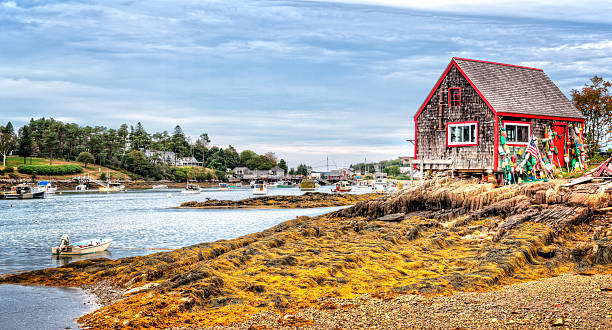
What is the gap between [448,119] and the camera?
35.3 metres

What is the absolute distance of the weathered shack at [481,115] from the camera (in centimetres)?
3328

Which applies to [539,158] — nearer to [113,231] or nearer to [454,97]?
[454,97]

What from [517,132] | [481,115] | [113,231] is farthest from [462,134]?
[113,231]

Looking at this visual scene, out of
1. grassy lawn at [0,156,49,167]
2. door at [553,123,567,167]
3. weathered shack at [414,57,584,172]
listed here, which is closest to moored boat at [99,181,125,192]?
grassy lawn at [0,156,49,167]

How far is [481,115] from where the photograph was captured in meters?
33.6

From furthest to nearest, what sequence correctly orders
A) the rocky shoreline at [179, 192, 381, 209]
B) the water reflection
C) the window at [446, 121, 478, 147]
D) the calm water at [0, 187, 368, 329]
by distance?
the rocky shoreline at [179, 192, 381, 209]
the window at [446, 121, 478, 147]
the water reflection
the calm water at [0, 187, 368, 329]

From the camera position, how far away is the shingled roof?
33969mm

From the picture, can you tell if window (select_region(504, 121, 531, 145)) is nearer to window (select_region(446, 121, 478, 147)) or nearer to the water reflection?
window (select_region(446, 121, 478, 147))

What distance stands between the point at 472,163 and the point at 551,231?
45.4ft

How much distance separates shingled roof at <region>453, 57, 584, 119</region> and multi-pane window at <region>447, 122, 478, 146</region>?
7.04 ft

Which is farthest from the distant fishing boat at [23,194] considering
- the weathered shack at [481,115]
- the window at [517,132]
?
the window at [517,132]

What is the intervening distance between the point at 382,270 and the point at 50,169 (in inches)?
5861

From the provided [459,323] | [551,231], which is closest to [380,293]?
[459,323]

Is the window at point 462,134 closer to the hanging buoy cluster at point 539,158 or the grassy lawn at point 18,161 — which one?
the hanging buoy cluster at point 539,158
